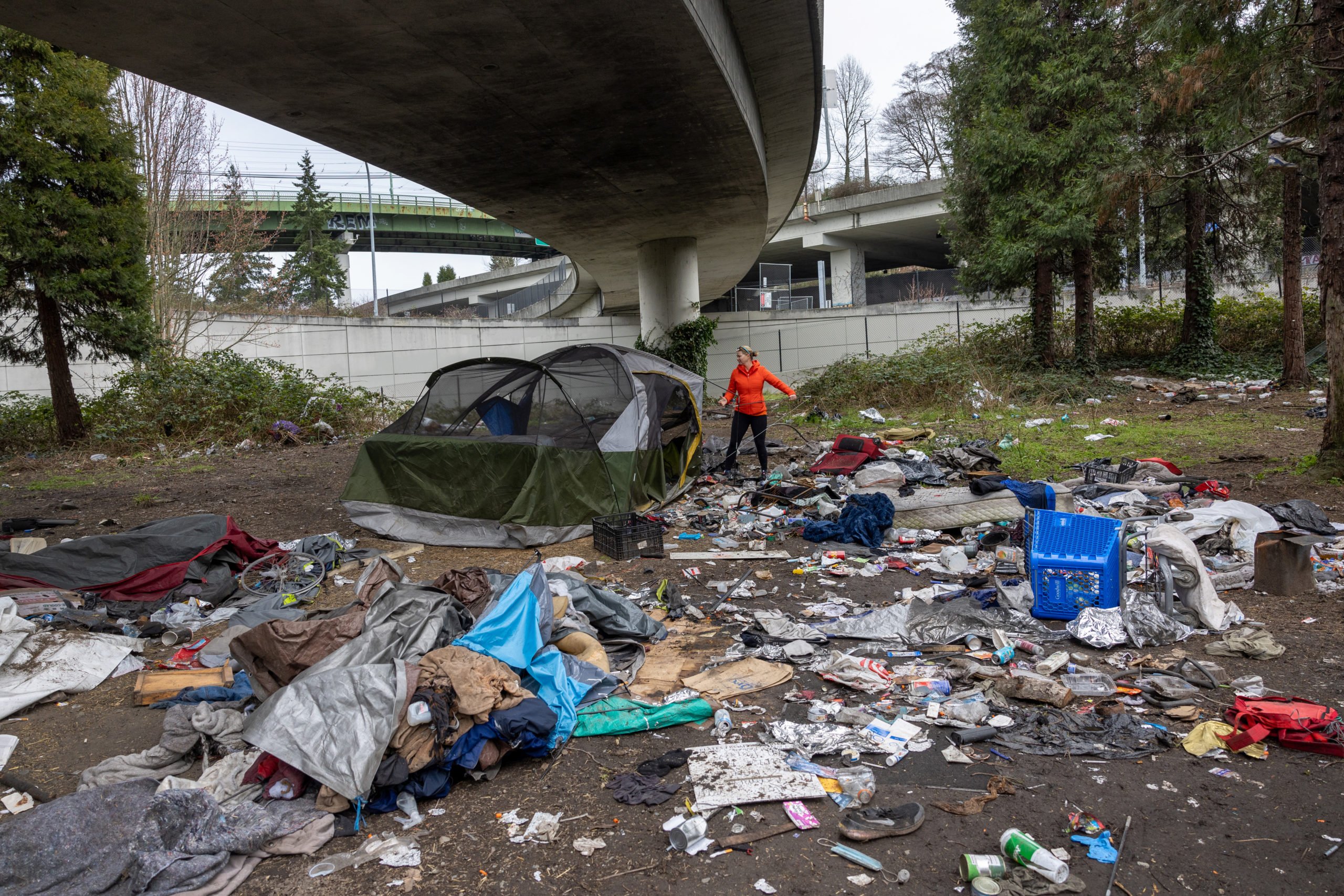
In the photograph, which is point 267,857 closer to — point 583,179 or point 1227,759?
point 1227,759

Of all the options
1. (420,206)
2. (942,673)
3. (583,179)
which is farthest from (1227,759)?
(420,206)

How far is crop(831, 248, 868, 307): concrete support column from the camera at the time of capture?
33344mm

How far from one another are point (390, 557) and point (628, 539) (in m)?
2.28

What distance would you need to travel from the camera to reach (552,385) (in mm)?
8461

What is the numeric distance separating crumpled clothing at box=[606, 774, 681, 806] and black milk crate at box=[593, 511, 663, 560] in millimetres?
3701

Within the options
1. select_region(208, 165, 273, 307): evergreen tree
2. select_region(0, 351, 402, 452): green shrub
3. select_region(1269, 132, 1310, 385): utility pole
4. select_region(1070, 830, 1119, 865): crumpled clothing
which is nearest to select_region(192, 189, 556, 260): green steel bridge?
select_region(208, 165, 273, 307): evergreen tree

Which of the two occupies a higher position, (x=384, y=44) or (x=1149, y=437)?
(x=384, y=44)

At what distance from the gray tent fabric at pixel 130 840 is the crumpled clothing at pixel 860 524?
5176mm

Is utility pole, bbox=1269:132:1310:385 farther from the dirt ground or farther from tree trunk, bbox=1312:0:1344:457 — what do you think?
the dirt ground

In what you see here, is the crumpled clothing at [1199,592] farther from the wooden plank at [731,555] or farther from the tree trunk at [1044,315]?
the tree trunk at [1044,315]

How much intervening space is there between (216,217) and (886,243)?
26.0 metres

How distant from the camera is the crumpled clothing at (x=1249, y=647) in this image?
4484mm

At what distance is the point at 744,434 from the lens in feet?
34.7

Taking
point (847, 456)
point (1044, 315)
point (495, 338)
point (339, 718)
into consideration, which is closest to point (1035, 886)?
point (339, 718)
